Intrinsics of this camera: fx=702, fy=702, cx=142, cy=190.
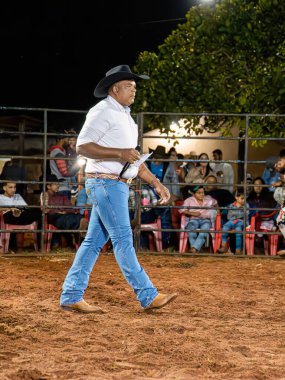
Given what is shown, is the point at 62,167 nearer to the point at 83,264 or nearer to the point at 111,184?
the point at 83,264

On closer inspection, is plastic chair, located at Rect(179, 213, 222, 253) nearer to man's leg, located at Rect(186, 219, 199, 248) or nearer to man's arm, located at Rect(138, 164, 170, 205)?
man's leg, located at Rect(186, 219, 199, 248)

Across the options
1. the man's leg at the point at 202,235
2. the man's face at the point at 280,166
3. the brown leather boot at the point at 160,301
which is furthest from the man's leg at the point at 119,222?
the man's leg at the point at 202,235

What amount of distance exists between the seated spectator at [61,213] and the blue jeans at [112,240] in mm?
4445

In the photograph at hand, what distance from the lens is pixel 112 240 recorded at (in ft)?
18.1

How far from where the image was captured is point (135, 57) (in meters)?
24.3

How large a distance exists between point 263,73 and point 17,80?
15.3 metres

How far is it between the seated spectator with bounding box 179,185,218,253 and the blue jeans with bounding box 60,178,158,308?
4.74m

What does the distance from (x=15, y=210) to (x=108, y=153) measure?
497 cm

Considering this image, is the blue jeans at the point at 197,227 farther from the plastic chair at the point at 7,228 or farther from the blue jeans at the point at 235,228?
the plastic chair at the point at 7,228

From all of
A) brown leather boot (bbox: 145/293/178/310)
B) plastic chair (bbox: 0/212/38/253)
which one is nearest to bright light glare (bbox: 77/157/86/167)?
plastic chair (bbox: 0/212/38/253)

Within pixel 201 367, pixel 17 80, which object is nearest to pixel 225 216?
pixel 201 367

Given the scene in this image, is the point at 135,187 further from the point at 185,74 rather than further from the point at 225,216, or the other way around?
the point at 185,74

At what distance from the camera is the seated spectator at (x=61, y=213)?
10234 millimetres

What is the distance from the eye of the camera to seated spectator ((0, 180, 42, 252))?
993 cm
